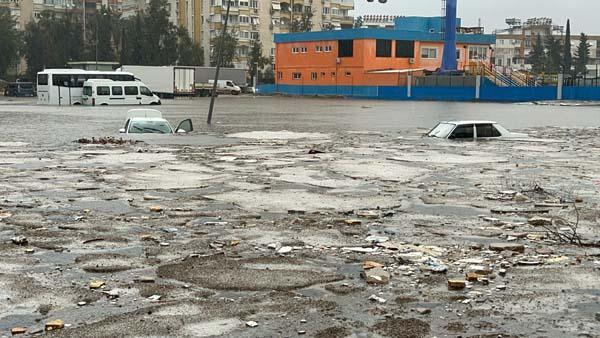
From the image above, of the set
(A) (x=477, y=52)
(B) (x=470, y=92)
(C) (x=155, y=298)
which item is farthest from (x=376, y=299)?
(A) (x=477, y=52)

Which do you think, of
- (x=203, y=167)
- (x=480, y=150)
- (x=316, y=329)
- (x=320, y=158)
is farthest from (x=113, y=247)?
(x=480, y=150)

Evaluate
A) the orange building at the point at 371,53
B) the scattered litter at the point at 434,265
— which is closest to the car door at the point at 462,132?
the scattered litter at the point at 434,265

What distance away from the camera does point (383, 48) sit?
83938 millimetres

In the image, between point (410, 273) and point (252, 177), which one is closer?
point (410, 273)

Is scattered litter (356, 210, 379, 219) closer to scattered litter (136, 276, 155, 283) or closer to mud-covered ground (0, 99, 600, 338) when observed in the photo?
mud-covered ground (0, 99, 600, 338)

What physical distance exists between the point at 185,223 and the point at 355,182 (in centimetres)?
484

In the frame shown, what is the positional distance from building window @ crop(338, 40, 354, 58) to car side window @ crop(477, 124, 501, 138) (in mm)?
59828

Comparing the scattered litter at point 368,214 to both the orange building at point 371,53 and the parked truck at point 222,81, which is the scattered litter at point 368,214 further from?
the orange building at point 371,53

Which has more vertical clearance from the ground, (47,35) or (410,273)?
(47,35)

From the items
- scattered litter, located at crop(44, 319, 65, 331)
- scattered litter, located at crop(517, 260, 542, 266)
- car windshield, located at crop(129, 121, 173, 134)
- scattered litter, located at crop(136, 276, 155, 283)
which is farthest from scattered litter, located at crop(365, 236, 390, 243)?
car windshield, located at crop(129, 121, 173, 134)

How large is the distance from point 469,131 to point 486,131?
0.80m

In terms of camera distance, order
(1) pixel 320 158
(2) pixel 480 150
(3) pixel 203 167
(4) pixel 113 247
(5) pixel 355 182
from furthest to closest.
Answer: (2) pixel 480 150 → (1) pixel 320 158 → (3) pixel 203 167 → (5) pixel 355 182 → (4) pixel 113 247

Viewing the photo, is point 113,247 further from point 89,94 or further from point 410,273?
point 89,94

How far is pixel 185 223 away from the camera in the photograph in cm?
971
